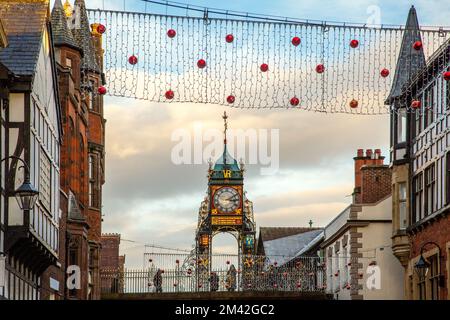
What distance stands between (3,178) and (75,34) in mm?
17410

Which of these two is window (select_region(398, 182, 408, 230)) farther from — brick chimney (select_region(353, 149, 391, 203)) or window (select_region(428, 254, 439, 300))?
brick chimney (select_region(353, 149, 391, 203))

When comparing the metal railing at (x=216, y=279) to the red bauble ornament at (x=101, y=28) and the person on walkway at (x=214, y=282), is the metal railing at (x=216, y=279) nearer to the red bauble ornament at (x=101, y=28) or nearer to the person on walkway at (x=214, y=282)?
the person on walkway at (x=214, y=282)

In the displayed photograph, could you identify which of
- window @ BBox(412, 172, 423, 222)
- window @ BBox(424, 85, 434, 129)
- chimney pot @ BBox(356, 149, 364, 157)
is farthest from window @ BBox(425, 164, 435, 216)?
chimney pot @ BBox(356, 149, 364, 157)

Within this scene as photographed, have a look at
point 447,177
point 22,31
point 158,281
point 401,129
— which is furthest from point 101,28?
point 158,281

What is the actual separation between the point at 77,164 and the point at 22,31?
13595mm

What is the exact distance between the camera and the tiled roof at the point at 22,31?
35656 millimetres

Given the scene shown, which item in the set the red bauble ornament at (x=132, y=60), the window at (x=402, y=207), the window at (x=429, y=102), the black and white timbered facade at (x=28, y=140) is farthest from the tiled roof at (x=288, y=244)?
the red bauble ornament at (x=132, y=60)

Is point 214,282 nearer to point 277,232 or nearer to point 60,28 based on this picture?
point 60,28

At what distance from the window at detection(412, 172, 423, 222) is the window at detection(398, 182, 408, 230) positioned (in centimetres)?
174

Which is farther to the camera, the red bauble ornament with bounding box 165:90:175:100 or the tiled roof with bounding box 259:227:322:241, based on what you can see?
the tiled roof with bounding box 259:227:322:241

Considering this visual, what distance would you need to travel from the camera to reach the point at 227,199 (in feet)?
268

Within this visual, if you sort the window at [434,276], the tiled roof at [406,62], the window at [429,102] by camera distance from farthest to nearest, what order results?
the tiled roof at [406,62], the window at [429,102], the window at [434,276]

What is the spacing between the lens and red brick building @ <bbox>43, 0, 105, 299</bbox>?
47.2 metres
